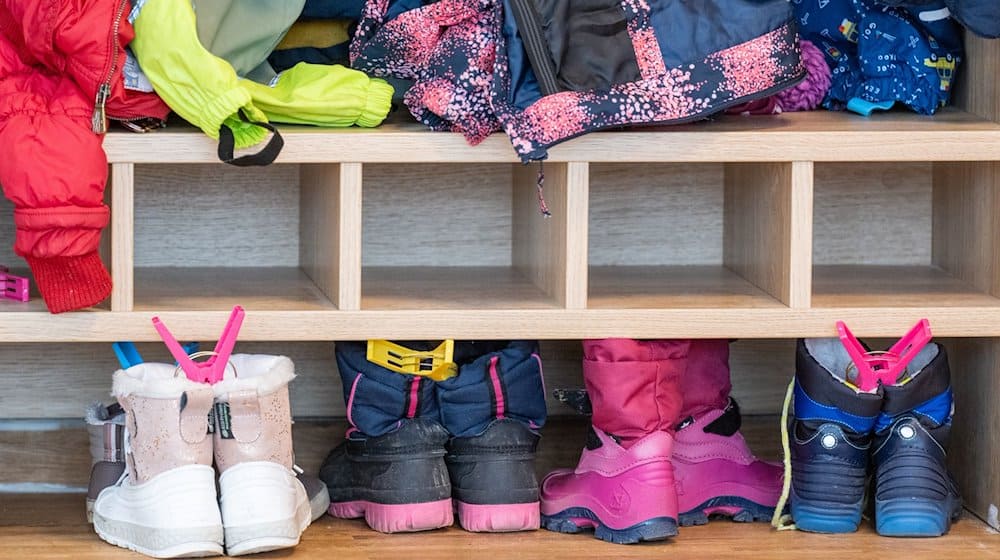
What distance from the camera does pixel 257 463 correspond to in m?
1.53

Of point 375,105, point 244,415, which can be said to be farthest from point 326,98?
point 244,415

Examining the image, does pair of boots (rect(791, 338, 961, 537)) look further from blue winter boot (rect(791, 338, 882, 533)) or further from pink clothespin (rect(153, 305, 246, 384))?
pink clothespin (rect(153, 305, 246, 384))

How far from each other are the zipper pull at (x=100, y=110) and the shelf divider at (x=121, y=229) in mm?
47

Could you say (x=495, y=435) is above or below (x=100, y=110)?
below

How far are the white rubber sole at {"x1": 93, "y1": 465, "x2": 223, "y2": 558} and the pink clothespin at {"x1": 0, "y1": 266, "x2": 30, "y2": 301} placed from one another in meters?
0.27

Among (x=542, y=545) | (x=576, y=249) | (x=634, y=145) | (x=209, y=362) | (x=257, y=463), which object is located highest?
(x=634, y=145)

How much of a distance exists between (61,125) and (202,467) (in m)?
0.39

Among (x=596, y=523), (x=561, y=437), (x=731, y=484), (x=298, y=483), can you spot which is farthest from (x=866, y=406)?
(x=298, y=483)

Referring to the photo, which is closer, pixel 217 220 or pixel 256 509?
pixel 256 509

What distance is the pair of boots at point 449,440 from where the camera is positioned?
1623 millimetres

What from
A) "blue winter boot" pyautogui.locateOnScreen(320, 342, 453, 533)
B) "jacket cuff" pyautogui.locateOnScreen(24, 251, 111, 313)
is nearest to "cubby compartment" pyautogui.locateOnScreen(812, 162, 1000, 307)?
"blue winter boot" pyautogui.locateOnScreen(320, 342, 453, 533)

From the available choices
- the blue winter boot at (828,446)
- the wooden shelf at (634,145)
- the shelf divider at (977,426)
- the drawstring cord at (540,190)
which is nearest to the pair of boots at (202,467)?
the wooden shelf at (634,145)

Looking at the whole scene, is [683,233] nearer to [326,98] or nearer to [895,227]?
[895,227]

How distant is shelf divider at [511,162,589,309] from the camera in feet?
5.16
